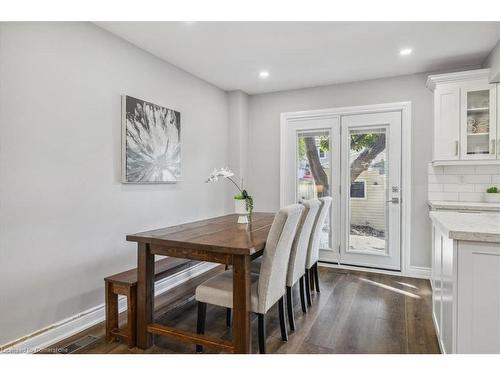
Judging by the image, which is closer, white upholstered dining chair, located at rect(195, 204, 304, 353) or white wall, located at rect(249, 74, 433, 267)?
Answer: white upholstered dining chair, located at rect(195, 204, 304, 353)

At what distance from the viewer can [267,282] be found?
200cm

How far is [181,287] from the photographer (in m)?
Result: 2.87

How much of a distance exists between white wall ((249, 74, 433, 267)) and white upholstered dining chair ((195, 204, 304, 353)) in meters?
2.39

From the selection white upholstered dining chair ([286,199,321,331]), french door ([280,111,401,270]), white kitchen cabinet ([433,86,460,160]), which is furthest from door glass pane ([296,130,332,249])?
white upholstered dining chair ([286,199,321,331])

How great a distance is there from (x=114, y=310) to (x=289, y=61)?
2963mm

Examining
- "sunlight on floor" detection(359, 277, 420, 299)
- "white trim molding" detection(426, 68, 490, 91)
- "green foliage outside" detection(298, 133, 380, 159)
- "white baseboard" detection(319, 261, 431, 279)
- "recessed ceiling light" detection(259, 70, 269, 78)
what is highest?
"recessed ceiling light" detection(259, 70, 269, 78)

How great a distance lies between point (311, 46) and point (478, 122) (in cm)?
199

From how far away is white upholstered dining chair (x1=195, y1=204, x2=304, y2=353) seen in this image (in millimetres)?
1985

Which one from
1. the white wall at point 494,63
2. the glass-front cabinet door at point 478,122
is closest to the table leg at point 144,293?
the glass-front cabinet door at point 478,122

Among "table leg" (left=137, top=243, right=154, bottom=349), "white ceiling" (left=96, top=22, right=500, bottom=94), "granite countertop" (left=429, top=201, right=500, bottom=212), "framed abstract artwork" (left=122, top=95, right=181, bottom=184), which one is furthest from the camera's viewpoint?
"granite countertop" (left=429, top=201, right=500, bottom=212)

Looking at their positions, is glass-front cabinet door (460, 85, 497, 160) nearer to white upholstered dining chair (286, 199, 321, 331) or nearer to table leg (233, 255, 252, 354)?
white upholstered dining chair (286, 199, 321, 331)

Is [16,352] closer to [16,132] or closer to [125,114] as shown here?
[16,132]

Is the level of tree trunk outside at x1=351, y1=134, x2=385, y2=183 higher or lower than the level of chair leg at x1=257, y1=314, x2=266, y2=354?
higher
